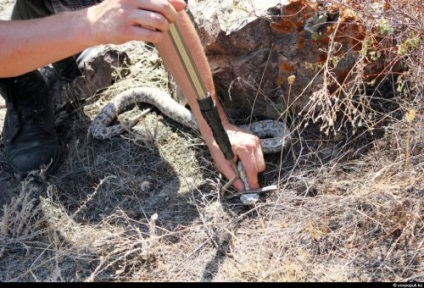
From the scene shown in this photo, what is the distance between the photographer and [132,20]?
2.22m

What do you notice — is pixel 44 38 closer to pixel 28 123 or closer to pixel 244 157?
pixel 244 157

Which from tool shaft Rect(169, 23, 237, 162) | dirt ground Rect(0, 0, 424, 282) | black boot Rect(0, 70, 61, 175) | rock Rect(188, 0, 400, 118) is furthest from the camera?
black boot Rect(0, 70, 61, 175)

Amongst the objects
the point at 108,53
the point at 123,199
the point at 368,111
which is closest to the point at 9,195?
the point at 123,199

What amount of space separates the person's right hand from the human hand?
0.78 meters

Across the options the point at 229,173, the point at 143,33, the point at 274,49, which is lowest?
the point at 229,173

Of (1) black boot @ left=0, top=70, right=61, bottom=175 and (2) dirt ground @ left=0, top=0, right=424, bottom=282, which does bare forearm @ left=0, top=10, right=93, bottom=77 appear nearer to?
(2) dirt ground @ left=0, top=0, right=424, bottom=282

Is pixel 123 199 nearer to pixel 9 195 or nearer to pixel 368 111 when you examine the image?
pixel 9 195

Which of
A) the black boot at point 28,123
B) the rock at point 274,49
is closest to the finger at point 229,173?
the rock at point 274,49

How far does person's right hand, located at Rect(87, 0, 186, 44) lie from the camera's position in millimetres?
2197

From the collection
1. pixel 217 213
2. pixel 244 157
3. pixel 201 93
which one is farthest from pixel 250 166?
pixel 201 93

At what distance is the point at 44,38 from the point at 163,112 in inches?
46.2

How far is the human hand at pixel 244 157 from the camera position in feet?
9.12

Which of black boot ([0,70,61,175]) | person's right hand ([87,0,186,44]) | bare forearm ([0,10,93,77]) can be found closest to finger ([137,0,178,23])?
person's right hand ([87,0,186,44])

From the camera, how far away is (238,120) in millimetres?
Answer: 3307
